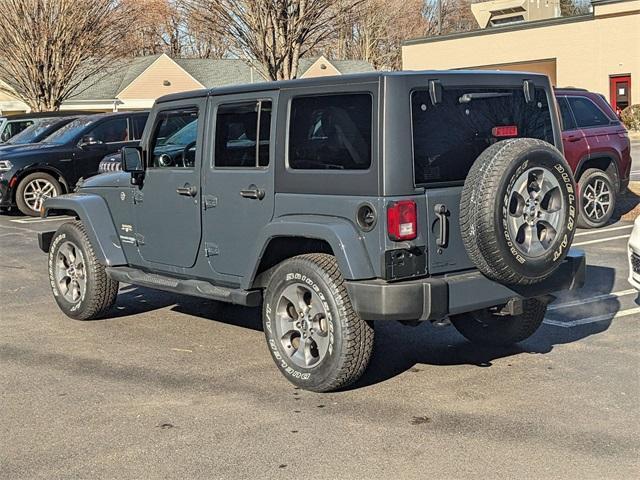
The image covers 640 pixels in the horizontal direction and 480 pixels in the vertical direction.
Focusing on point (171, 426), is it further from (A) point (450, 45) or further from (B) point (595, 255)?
(A) point (450, 45)

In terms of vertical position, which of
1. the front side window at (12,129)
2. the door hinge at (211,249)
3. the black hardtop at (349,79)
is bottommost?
the door hinge at (211,249)

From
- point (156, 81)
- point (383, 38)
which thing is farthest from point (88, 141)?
point (383, 38)

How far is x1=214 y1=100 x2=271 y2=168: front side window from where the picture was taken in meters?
5.87

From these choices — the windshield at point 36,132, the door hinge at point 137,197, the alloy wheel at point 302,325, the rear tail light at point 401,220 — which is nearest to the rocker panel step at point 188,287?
the alloy wheel at point 302,325

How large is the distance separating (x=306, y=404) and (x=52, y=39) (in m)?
23.7

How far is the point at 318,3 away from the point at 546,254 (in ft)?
47.6

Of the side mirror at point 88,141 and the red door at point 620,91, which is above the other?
the red door at point 620,91

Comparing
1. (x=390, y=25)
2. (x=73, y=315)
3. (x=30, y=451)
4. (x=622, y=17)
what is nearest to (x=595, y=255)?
(x=73, y=315)

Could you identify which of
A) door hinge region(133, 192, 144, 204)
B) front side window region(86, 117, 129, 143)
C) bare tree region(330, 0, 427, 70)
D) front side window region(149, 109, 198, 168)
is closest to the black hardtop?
front side window region(149, 109, 198, 168)

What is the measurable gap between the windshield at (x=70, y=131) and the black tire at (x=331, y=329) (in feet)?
38.2

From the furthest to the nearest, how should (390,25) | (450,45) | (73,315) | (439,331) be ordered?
(390,25), (450,45), (73,315), (439,331)

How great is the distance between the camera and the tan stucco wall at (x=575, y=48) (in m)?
36.4

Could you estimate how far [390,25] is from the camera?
62.6m

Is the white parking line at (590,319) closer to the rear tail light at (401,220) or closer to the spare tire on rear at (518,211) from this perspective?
the spare tire on rear at (518,211)
